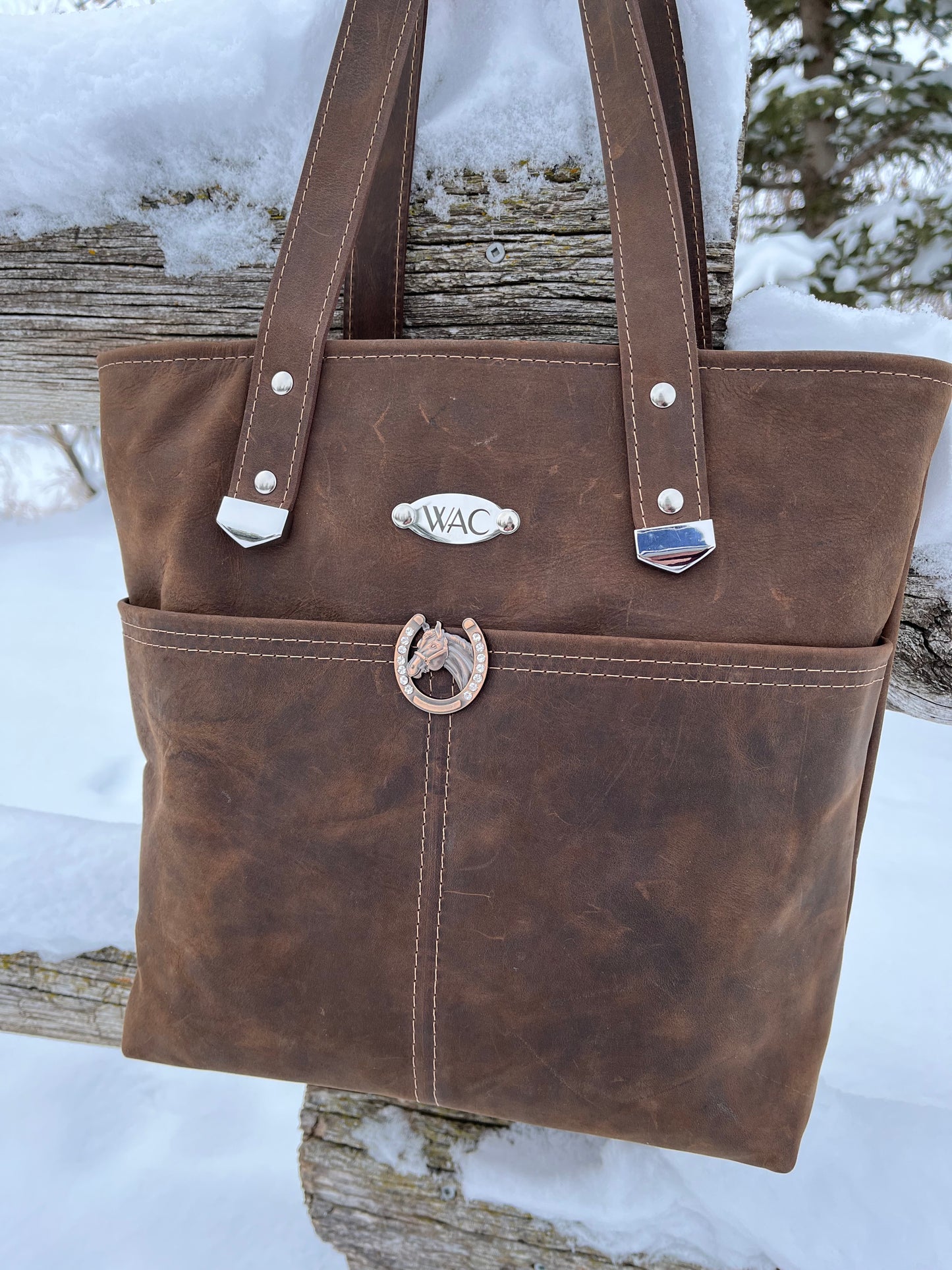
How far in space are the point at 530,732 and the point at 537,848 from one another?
131 mm

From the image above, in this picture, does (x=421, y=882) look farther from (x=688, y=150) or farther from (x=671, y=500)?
(x=688, y=150)

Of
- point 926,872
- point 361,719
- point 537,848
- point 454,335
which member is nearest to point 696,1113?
point 537,848

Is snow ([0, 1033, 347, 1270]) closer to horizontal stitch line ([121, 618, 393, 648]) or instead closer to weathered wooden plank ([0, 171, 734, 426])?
horizontal stitch line ([121, 618, 393, 648])

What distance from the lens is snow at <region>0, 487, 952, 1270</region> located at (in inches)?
44.3

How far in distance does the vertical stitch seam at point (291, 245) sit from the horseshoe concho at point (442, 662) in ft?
0.90

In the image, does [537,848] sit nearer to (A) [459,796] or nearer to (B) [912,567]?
(A) [459,796]

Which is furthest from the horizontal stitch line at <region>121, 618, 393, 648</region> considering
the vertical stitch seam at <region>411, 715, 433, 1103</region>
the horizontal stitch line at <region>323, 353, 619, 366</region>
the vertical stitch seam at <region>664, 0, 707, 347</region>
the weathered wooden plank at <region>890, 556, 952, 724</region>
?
the weathered wooden plank at <region>890, 556, 952, 724</region>

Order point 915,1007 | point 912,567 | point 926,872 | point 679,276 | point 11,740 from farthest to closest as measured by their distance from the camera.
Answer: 1. point 11,740
2. point 926,872
3. point 915,1007
4. point 912,567
5. point 679,276

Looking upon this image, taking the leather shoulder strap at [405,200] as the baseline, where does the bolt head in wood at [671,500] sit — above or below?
below

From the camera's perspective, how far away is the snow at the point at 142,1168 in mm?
1622

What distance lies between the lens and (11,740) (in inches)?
90.5

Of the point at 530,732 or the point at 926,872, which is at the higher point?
the point at 530,732

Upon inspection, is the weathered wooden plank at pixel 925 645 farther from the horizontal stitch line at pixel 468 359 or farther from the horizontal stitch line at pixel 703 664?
the horizontal stitch line at pixel 468 359

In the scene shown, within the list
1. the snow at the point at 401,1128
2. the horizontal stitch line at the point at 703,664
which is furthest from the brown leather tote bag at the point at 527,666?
the snow at the point at 401,1128
